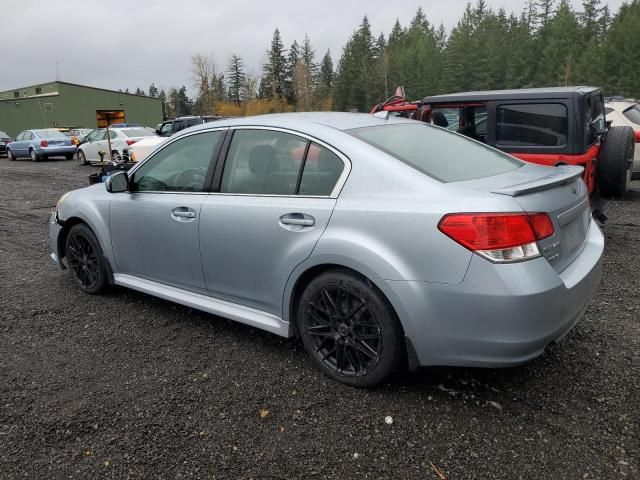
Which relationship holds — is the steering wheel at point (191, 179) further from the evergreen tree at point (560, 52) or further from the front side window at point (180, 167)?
the evergreen tree at point (560, 52)

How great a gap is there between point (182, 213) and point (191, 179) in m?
0.28

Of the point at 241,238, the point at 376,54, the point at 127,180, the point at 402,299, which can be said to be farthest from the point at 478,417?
the point at 376,54

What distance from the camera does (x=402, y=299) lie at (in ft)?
8.71

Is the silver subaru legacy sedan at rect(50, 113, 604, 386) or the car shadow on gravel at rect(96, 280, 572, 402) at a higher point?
the silver subaru legacy sedan at rect(50, 113, 604, 386)

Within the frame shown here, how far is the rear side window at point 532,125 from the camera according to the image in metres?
5.80

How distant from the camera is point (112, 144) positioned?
18828 mm

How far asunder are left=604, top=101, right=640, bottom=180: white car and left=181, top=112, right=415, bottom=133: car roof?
271 inches

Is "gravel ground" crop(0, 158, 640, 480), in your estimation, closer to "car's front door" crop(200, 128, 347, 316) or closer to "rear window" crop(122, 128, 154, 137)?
"car's front door" crop(200, 128, 347, 316)

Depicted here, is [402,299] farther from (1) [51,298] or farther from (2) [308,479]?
(1) [51,298]

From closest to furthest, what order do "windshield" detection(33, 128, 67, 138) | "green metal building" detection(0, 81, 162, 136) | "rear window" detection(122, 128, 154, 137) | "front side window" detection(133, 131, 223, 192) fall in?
"front side window" detection(133, 131, 223, 192) < "rear window" detection(122, 128, 154, 137) < "windshield" detection(33, 128, 67, 138) < "green metal building" detection(0, 81, 162, 136)

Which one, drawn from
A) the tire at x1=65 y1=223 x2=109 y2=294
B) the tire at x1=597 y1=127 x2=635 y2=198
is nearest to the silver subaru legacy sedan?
the tire at x1=65 y1=223 x2=109 y2=294

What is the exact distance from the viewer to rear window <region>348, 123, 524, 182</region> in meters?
2.97

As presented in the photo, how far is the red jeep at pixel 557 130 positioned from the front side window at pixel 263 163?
369cm

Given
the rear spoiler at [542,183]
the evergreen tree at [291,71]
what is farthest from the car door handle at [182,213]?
the evergreen tree at [291,71]
